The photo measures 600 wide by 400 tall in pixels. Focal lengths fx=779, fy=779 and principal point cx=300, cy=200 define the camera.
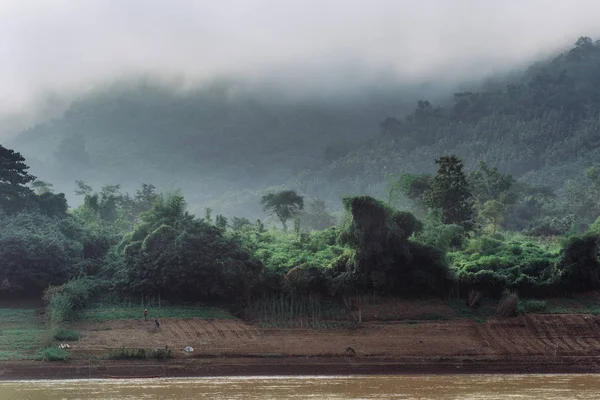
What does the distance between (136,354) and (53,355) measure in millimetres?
3429

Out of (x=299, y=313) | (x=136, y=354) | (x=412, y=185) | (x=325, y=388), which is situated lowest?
(x=325, y=388)

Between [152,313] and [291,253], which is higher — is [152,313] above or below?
below

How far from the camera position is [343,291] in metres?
40.9

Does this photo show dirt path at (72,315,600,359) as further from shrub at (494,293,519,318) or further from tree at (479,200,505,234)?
tree at (479,200,505,234)

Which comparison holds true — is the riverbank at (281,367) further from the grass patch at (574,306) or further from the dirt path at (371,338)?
the grass patch at (574,306)

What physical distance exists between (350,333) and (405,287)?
17.3ft

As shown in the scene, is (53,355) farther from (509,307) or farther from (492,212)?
(492,212)

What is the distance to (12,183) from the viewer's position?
52719 mm

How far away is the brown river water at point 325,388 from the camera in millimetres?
27078

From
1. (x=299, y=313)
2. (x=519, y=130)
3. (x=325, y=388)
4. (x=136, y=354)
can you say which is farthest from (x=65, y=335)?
(x=519, y=130)

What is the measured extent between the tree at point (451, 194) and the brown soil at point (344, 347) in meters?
14.7

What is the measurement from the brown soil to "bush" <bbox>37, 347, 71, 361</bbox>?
39 cm

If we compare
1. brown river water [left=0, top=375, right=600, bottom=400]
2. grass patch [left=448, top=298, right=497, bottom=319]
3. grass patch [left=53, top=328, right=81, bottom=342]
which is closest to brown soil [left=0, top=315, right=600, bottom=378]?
grass patch [left=53, top=328, right=81, bottom=342]

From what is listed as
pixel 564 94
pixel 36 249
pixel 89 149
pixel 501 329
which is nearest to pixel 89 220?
pixel 36 249
